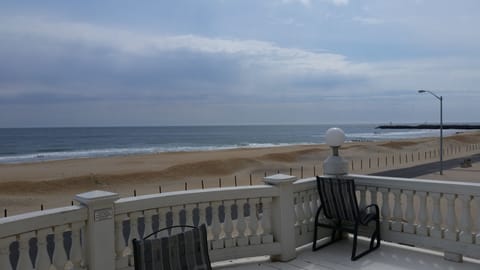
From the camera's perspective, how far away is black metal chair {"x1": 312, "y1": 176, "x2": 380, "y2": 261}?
472cm

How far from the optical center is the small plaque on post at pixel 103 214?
11.5 feet

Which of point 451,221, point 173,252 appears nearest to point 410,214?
point 451,221

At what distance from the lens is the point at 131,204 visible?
12.3ft

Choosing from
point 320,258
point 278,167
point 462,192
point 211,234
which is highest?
point 462,192

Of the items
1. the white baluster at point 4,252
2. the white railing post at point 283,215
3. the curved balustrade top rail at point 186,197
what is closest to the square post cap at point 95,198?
the curved balustrade top rail at point 186,197

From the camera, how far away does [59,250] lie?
3.41 m

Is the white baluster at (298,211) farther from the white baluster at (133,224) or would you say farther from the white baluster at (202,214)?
the white baluster at (133,224)

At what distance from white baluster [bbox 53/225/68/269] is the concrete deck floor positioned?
167 cm

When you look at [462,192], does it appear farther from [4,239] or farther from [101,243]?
[4,239]

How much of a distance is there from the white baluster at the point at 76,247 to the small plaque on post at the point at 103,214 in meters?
0.13

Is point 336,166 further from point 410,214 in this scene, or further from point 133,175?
point 133,175

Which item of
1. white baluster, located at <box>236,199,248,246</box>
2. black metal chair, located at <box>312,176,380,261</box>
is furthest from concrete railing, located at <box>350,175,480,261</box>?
white baluster, located at <box>236,199,248,246</box>

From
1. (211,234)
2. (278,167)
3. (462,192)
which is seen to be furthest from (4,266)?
(278,167)

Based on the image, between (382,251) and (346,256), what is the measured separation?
50cm
